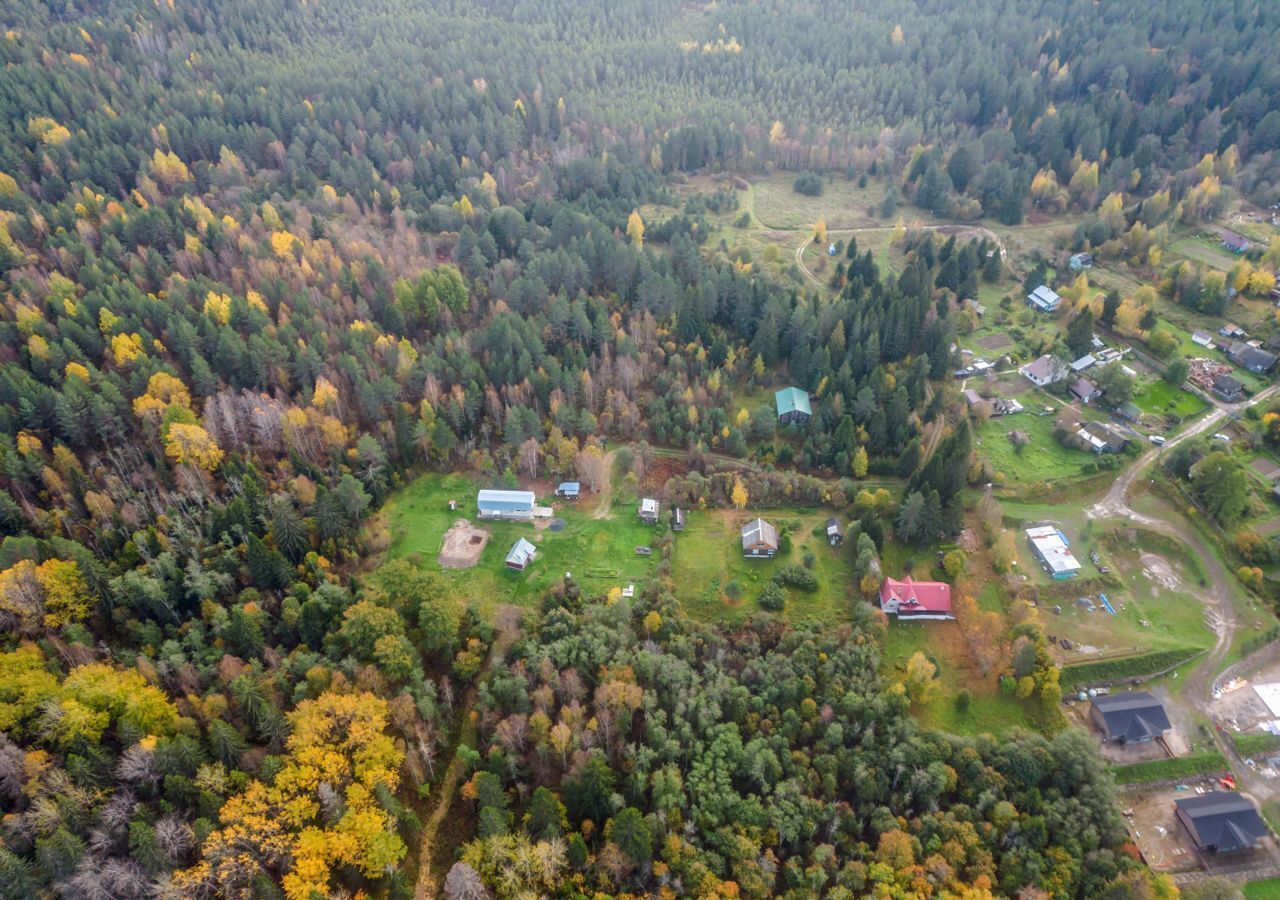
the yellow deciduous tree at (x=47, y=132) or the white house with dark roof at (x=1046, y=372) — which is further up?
the yellow deciduous tree at (x=47, y=132)

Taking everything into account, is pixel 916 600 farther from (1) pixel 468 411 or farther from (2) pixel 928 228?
(2) pixel 928 228

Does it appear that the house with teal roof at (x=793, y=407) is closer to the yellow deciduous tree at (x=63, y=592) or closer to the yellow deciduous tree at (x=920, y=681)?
the yellow deciduous tree at (x=920, y=681)

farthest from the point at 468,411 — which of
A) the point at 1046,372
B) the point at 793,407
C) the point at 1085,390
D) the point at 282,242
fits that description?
the point at 1085,390

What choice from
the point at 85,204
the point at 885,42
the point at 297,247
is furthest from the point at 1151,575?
the point at 885,42

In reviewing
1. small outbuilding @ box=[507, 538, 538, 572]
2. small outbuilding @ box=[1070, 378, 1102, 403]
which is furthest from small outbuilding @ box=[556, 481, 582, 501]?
small outbuilding @ box=[1070, 378, 1102, 403]

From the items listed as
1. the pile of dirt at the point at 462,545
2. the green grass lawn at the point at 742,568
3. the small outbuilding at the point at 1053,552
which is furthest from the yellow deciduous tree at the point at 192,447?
the small outbuilding at the point at 1053,552
